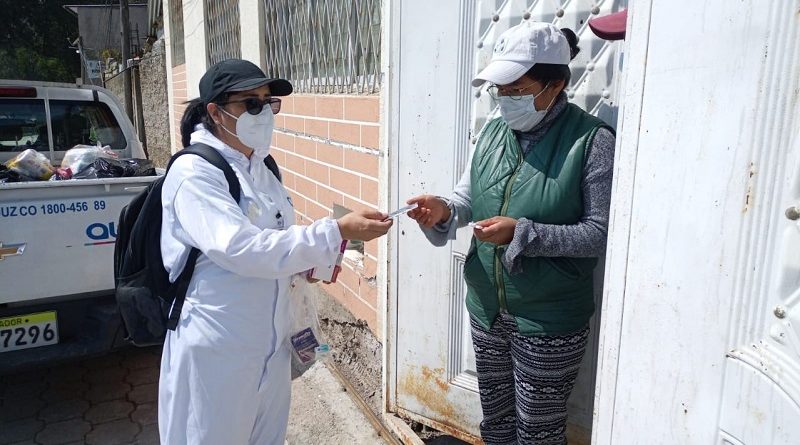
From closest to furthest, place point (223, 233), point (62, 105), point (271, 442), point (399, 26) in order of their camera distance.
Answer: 1. point (223, 233)
2. point (271, 442)
3. point (399, 26)
4. point (62, 105)

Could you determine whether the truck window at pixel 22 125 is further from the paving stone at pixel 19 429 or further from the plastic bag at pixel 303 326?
the plastic bag at pixel 303 326

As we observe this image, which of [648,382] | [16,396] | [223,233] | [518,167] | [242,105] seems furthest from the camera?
[16,396]

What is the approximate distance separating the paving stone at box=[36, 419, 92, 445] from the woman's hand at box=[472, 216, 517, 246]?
2505mm

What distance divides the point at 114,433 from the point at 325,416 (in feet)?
3.58

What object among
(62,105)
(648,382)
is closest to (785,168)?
(648,382)

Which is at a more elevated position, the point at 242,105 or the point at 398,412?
the point at 242,105

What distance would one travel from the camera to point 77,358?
9.95ft

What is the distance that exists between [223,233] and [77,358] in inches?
76.7

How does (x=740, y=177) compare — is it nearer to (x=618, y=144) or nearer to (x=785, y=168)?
(x=785, y=168)

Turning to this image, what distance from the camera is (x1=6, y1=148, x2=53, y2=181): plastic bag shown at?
3.66 m

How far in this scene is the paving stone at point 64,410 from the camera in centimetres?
322

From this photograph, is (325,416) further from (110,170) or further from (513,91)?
(513,91)

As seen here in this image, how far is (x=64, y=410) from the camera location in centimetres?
331

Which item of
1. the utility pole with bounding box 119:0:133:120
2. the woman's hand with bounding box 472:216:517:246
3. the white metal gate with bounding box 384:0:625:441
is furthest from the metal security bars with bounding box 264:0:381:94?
the utility pole with bounding box 119:0:133:120
